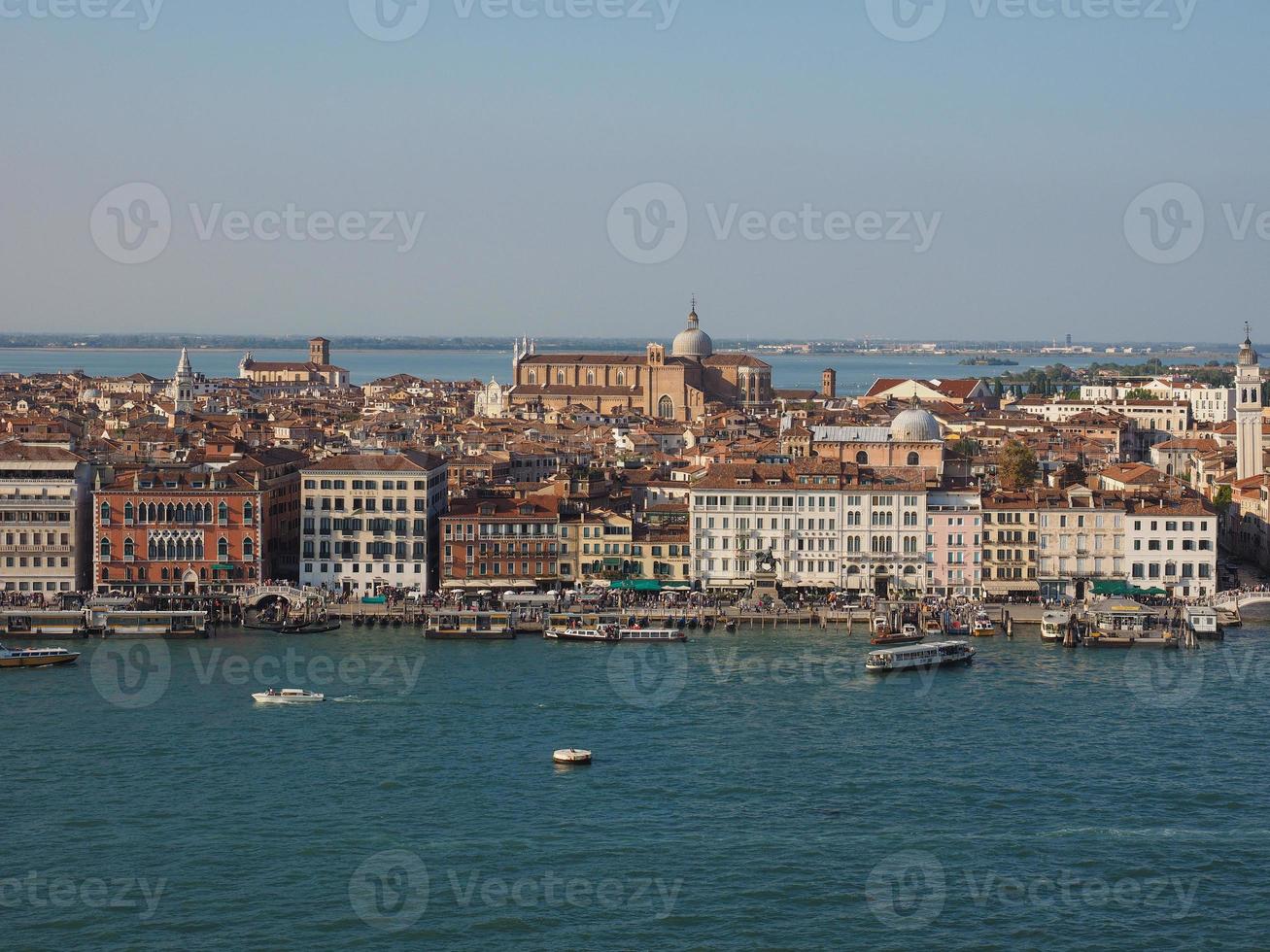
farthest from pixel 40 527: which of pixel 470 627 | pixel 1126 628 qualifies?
pixel 1126 628

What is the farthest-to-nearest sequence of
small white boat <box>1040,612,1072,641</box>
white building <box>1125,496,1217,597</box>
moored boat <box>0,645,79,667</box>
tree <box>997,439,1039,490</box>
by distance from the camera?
tree <box>997,439,1039,490</box>
white building <box>1125,496,1217,597</box>
small white boat <box>1040,612,1072,641</box>
moored boat <box>0,645,79,667</box>

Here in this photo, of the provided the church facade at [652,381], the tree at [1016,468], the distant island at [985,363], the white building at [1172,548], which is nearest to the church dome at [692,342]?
the church facade at [652,381]

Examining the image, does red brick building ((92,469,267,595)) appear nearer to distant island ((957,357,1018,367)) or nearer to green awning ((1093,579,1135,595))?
green awning ((1093,579,1135,595))

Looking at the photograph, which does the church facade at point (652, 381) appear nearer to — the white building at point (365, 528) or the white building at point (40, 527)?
the white building at point (365, 528)

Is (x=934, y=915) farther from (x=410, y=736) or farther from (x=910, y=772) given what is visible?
(x=410, y=736)

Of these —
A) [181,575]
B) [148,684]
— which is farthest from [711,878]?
[181,575]

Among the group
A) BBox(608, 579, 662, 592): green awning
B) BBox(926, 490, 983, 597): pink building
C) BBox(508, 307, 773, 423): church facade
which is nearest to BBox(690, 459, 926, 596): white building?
BBox(926, 490, 983, 597): pink building
